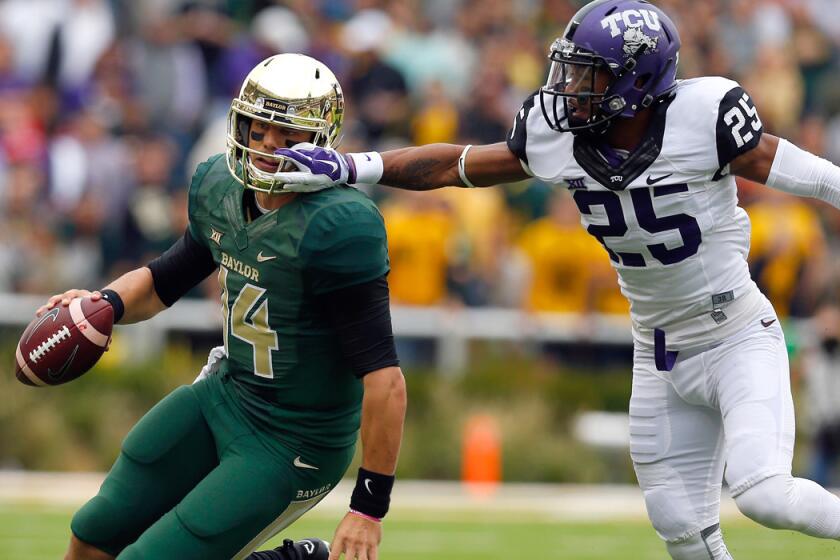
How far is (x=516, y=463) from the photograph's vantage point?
10922 mm

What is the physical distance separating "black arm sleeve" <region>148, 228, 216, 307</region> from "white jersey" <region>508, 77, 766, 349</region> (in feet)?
3.56

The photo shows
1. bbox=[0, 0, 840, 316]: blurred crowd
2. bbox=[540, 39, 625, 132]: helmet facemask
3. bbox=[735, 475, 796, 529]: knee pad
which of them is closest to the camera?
bbox=[735, 475, 796, 529]: knee pad

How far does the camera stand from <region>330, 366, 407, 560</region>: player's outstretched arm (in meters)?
4.48

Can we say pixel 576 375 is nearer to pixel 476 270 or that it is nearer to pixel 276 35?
pixel 476 270

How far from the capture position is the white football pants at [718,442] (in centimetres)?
482

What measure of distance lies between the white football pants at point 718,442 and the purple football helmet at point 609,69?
0.83 metres

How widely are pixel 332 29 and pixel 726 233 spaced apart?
25.1 ft

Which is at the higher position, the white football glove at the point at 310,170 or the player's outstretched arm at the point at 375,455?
the white football glove at the point at 310,170

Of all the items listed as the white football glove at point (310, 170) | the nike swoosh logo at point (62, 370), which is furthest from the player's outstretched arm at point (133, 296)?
the white football glove at point (310, 170)

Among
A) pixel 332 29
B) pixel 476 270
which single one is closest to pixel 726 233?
pixel 476 270

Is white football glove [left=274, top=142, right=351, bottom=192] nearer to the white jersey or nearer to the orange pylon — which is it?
the white jersey

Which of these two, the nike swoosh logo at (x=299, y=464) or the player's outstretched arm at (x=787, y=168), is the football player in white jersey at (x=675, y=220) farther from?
the nike swoosh logo at (x=299, y=464)

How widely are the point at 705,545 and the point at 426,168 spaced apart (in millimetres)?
1546

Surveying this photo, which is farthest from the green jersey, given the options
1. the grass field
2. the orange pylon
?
the orange pylon
